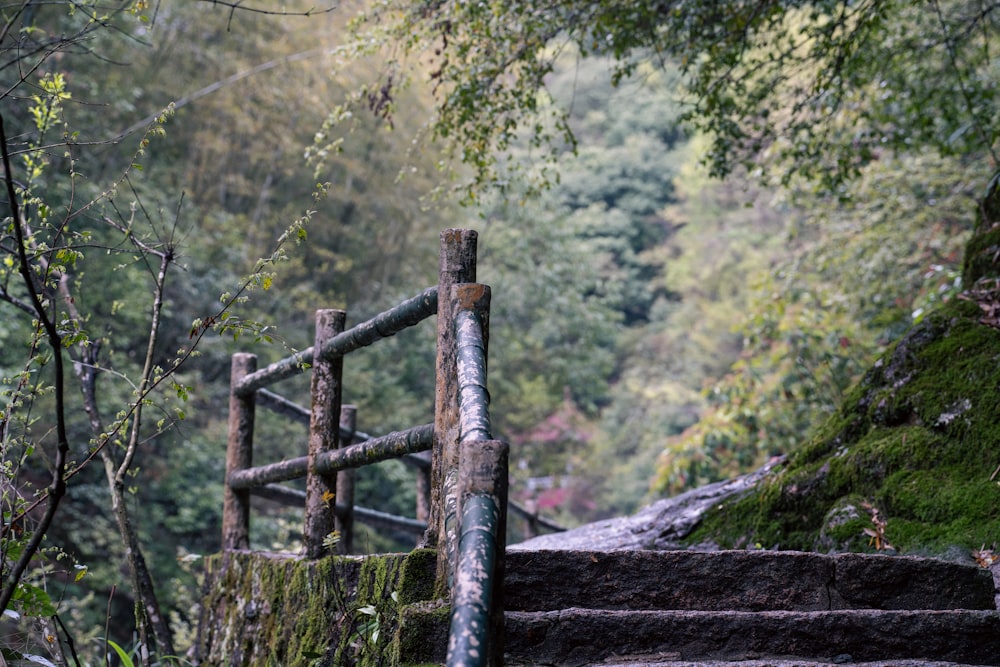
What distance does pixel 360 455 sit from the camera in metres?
2.63

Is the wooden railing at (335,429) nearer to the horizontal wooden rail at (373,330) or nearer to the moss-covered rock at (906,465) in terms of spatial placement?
the horizontal wooden rail at (373,330)

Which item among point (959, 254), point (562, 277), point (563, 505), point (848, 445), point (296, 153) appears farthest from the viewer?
point (563, 505)

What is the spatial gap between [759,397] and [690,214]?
19659mm

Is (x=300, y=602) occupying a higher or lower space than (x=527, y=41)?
lower

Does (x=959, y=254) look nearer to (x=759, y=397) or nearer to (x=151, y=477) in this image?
(x=759, y=397)

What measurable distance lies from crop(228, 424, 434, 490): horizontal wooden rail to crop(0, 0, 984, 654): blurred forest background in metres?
0.28

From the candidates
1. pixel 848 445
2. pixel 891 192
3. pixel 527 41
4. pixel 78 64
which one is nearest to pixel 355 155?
pixel 78 64

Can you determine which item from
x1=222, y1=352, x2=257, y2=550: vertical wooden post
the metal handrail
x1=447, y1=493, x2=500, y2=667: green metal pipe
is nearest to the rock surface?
x1=222, y1=352, x2=257, y2=550: vertical wooden post

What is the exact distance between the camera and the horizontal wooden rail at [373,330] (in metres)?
2.44

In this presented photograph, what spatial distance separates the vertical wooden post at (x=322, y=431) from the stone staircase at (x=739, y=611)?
0.81 metres

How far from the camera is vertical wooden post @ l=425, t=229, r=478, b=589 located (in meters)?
2.05

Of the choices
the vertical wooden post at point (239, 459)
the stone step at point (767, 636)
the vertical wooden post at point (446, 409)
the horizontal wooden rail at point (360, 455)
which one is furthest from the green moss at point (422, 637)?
the vertical wooden post at point (239, 459)

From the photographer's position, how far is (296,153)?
48.0 feet

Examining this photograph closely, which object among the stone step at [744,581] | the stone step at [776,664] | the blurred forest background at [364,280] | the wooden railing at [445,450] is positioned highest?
the blurred forest background at [364,280]
